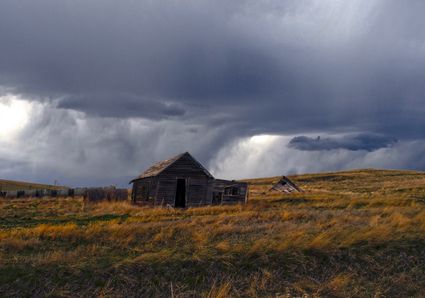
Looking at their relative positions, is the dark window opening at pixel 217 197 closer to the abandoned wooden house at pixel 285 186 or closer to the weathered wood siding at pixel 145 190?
the weathered wood siding at pixel 145 190

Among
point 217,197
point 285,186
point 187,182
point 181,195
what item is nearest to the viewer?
point 187,182

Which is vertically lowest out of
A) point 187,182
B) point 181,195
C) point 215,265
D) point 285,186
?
point 215,265

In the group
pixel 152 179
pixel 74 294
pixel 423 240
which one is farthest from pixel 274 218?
pixel 152 179

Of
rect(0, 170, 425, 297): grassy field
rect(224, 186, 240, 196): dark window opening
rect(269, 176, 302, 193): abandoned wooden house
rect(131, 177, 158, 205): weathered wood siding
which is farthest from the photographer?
rect(269, 176, 302, 193): abandoned wooden house

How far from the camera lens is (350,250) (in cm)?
1140

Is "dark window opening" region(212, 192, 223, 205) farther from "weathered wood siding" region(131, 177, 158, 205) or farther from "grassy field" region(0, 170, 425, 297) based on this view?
"grassy field" region(0, 170, 425, 297)

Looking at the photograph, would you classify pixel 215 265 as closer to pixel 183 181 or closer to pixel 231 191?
pixel 183 181

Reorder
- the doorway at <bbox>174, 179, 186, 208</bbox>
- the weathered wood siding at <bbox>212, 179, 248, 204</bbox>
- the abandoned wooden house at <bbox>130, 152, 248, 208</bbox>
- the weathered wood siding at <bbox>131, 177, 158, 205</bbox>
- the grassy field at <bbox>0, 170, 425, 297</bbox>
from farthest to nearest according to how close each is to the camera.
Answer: the weathered wood siding at <bbox>212, 179, 248, 204</bbox>, the doorway at <bbox>174, 179, 186, 208</bbox>, the weathered wood siding at <bbox>131, 177, 158, 205</bbox>, the abandoned wooden house at <bbox>130, 152, 248, 208</bbox>, the grassy field at <bbox>0, 170, 425, 297</bbox>

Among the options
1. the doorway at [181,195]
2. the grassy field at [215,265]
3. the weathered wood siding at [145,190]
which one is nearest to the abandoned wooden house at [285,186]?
the doorway at [181,195]

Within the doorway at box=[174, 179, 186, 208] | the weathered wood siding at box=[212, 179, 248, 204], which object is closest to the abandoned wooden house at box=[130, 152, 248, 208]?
the doorway at box=[174, 179, 186, 208]

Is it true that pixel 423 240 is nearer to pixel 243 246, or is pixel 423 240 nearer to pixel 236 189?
pixel 243 246

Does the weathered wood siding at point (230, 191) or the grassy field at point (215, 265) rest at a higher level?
the weathered wood siding at point (230, 191)

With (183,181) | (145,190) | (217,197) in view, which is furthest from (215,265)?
(145,190)

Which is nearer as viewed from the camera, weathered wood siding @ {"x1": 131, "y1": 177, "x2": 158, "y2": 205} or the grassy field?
the grassy field
